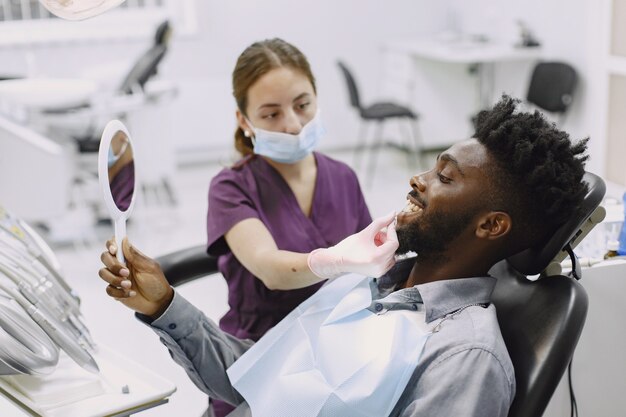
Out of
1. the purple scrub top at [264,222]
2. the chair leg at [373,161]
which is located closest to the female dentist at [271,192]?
the purple scrub top at [264,222]

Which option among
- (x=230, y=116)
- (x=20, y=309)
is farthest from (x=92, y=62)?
(x=20, y=309)

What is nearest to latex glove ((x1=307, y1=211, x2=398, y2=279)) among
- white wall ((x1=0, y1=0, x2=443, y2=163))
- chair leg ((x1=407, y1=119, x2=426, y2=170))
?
chair leg ((x1=407, y1=119, x2=426, y2=170))

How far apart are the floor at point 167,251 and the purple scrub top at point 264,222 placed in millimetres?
646

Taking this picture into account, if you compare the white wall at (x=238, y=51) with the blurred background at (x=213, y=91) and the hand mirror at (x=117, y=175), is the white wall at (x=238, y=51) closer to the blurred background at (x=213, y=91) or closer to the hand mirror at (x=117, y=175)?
the blurred background at (x=213, y=91)

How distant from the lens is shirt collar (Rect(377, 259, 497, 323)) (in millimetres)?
1333

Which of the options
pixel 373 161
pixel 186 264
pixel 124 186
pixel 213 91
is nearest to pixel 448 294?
pixel 124 186

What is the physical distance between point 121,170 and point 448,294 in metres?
0.61

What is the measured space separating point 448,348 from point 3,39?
15.6ft

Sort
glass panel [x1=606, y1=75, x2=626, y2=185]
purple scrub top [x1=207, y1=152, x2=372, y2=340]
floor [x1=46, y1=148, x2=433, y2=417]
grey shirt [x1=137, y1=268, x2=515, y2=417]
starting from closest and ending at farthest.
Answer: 1. grey shirt [x1=137, y1=268, x2=515, y2=417]
2. purple scrub top [x1=207, y1=152, x2=372, y2=340]
3. floor [x1=46, y1=148, x2=433, y2=417]
4. glass panel [x1=606, y1=75, x2=626, y2=185]

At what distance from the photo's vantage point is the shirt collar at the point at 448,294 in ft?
4.37

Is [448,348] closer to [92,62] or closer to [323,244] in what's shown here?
[323,244]

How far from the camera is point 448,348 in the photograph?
1220 millimetres

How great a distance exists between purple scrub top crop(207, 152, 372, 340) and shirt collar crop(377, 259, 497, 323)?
13.8 inches

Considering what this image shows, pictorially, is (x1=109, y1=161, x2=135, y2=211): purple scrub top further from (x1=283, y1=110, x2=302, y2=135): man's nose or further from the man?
(x1=283, y1=110, x2=302, y2=135): man's nose
